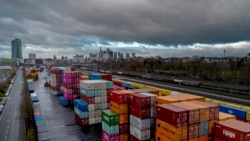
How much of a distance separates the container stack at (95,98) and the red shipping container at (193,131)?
23.0 metres

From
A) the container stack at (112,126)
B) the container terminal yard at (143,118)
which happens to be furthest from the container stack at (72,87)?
the container stack at (112,126)

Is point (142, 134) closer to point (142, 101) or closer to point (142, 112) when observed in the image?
point (142, 112)

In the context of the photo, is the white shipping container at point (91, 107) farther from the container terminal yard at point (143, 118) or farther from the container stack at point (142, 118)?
the container stack at point (142, 118)

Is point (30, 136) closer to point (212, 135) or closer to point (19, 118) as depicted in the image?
point (19, 118)

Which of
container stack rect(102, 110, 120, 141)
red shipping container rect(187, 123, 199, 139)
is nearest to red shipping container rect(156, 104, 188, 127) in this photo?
red shipping container rect(187, 123, 199, 139)

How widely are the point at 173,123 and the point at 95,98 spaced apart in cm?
2301

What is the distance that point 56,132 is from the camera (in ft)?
115

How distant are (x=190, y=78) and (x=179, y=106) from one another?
230ft

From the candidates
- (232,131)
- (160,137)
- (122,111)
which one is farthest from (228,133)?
(122,111)

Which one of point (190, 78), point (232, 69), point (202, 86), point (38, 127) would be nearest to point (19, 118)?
point (38, 127)

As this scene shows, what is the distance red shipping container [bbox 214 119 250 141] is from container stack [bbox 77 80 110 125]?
78.3ft

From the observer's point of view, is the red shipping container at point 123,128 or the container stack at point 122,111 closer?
the container stack at point 122,111

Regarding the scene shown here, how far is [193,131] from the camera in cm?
1789

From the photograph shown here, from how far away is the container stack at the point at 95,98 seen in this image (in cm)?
3753
